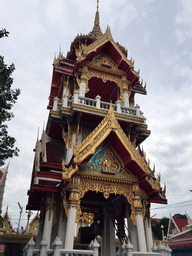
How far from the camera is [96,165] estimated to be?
8.88m

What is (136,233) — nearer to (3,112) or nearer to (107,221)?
(107,221)

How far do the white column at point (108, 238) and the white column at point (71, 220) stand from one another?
4375 millimetres

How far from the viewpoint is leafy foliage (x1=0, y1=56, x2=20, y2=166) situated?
8.62 metres

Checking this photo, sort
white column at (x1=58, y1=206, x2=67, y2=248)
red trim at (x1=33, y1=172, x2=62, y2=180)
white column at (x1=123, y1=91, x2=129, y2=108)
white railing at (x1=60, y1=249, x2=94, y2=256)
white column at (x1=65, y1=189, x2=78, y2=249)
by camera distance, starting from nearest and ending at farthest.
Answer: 1. white railing at (x1=60, y1=249, x2=94, y2=256)
2. white column at (x1=65, y1=189, x2=78, y2=249)
3. white column at (x1=58, y1=206, x2=67, y2=248)
4. red trim at (x1=33, y1=172, x2=62, y2=180)
5. white column at (x1=123, y1=91, x2=129, y2=108)

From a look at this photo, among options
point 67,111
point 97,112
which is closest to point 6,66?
point 67,111

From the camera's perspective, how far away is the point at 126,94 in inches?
512

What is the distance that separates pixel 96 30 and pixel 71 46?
4005mm

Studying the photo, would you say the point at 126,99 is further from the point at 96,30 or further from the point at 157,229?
the point at 157,229

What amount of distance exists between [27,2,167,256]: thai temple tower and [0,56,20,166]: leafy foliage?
4.37 ft

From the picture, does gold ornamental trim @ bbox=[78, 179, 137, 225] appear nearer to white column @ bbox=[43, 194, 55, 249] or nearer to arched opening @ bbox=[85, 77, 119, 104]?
white column @ bbox=[43, 194, 55, 249]

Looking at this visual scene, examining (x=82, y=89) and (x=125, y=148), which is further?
(x=82, y=89)

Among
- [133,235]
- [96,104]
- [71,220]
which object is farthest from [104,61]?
[133,235]

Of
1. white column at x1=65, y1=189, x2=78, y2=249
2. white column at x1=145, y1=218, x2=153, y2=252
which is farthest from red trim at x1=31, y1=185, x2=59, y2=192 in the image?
white column at x1=145, y1=218, x2=153, y2=252

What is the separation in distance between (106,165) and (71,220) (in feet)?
8.46
